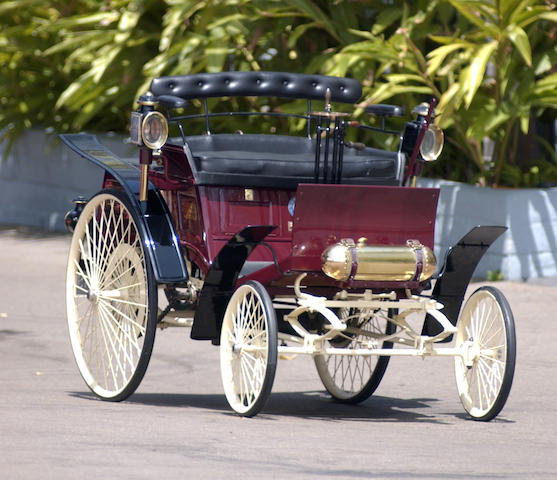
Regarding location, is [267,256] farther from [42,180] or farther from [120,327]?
[42,180]

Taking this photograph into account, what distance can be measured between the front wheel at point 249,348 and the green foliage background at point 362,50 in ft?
15.7

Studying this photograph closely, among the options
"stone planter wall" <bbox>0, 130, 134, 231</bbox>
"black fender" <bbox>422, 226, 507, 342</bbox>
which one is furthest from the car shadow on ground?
"stone planter wall" <bbox>0, 130, 134, 231</bbox>

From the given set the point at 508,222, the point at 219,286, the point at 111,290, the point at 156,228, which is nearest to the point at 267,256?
the point at 219,286

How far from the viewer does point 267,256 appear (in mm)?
6230

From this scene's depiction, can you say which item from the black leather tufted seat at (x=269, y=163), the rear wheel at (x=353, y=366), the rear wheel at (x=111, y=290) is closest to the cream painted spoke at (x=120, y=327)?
the rear wheel at (x=111, y=290)

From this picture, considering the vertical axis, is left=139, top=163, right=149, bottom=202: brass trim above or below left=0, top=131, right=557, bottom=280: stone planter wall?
above

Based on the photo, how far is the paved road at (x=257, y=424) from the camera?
4590 mm

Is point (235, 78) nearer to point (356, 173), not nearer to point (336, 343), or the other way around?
point (356, 173)

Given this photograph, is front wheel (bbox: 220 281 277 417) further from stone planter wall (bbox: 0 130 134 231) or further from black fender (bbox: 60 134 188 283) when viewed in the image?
stone planter wall (bbox: 0 130 134 231)

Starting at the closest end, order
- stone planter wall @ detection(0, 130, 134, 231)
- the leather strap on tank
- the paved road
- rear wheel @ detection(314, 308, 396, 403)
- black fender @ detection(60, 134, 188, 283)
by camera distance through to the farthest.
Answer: the paved road
the leather strap on tank
black fender @ detection(60, 134, 188, 283)
rear wheel @ detection(314, 308, 396, 403)
stone planter wall @ detection(0, 130, 134, 231)

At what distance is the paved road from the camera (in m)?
4.59

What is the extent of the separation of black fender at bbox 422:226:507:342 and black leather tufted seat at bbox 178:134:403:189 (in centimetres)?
55

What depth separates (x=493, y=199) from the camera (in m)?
11.2

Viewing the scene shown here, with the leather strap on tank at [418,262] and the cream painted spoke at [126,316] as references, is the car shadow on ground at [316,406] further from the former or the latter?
the leather strap on tank at [418,262]
